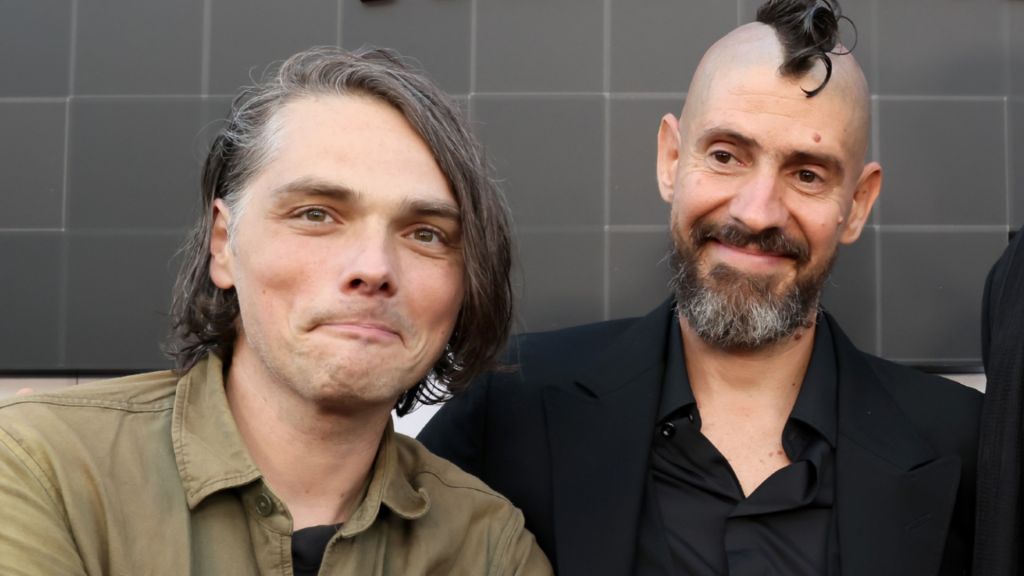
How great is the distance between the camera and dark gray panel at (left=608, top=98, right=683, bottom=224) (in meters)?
3.94

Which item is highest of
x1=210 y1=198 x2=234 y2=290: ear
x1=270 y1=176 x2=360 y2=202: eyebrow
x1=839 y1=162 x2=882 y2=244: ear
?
x1=839 y1=162 x2=882 y2=244: ear

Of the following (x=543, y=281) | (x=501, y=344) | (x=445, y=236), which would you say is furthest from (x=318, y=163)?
(x=543, y=281)

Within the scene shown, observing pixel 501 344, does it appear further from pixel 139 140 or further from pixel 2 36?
pixel 2 36

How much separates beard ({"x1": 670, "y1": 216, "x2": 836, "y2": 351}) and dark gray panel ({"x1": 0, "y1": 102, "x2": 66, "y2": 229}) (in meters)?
2.37

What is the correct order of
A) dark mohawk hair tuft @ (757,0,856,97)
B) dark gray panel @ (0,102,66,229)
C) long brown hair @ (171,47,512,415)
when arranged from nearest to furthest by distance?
long brown hair @ (171,47,512,415) < dark mohawk hair tuft @ (757,0,856,97) < dark gray panel @ (0,102,66,229)

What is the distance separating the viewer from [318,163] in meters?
2.28

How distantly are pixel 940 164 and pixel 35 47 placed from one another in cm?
324

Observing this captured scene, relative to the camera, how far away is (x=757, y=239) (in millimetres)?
2803

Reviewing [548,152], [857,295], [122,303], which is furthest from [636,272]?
[122,303]

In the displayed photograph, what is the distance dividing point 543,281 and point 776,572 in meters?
1.57

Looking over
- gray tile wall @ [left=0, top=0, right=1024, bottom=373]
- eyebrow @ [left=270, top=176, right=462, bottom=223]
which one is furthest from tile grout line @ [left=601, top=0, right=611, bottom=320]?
eyebrow @ [left=270, top=176, right=462, bottom=223]

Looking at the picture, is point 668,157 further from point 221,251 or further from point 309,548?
point 309,548

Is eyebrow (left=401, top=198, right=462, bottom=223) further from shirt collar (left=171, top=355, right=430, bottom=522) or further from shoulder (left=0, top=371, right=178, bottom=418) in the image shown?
shoulder (left=0, top=371, right=178, bottom=418)

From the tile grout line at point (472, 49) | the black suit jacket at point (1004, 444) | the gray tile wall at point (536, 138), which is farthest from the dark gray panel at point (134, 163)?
the black suit jacket at point (1004, 444)
